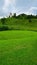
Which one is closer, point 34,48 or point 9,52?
point 9,52

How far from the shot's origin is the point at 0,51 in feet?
76.6

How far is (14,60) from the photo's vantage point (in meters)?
20.2

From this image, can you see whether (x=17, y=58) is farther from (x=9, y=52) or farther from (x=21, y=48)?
(x=21, y=48)

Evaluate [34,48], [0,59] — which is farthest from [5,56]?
[34,48]

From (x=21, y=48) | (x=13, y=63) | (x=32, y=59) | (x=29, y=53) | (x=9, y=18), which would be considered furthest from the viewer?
(x=9, y=18)

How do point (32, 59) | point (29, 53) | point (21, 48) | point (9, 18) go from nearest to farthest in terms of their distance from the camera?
1. point (32, 59)
2. point (29, 53)
3. point (21, 48)
4. point (9, 18)

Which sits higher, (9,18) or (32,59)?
(32,59)

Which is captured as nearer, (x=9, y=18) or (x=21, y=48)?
(x=21, y=48)

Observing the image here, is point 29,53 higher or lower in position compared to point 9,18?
higher

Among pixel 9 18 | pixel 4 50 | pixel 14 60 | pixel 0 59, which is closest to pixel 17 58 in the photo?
pixel 14 60

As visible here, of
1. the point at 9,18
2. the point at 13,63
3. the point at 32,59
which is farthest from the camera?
the point at 9,18

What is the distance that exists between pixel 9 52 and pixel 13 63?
13.0ft

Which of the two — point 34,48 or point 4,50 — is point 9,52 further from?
point 34,48

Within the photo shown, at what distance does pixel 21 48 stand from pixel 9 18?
323ft
